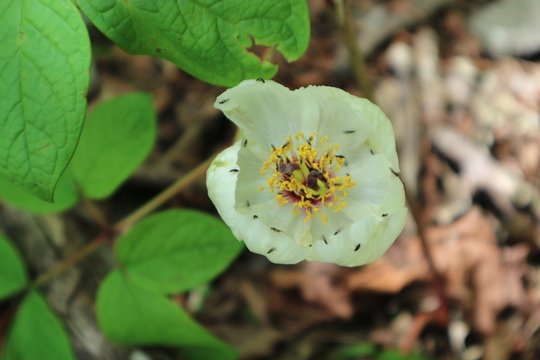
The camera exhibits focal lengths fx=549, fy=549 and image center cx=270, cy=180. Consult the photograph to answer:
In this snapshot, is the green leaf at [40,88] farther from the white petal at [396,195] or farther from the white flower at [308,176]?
the white petal at [396,195]

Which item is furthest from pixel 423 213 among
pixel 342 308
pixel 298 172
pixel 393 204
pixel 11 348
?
pixel 11 348

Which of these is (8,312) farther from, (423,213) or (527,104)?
(527,104)

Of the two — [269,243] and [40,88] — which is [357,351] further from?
[40,88]

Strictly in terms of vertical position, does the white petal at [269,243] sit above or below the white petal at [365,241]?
above

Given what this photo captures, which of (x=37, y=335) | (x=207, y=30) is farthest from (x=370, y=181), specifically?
(x=37, y=335)

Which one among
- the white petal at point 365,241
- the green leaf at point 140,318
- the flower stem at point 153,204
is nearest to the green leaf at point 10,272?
the flower stem at point 153,204

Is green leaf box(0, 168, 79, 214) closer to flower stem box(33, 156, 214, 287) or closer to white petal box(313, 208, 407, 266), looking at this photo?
flower stem box(33, 156, 214, 287)
